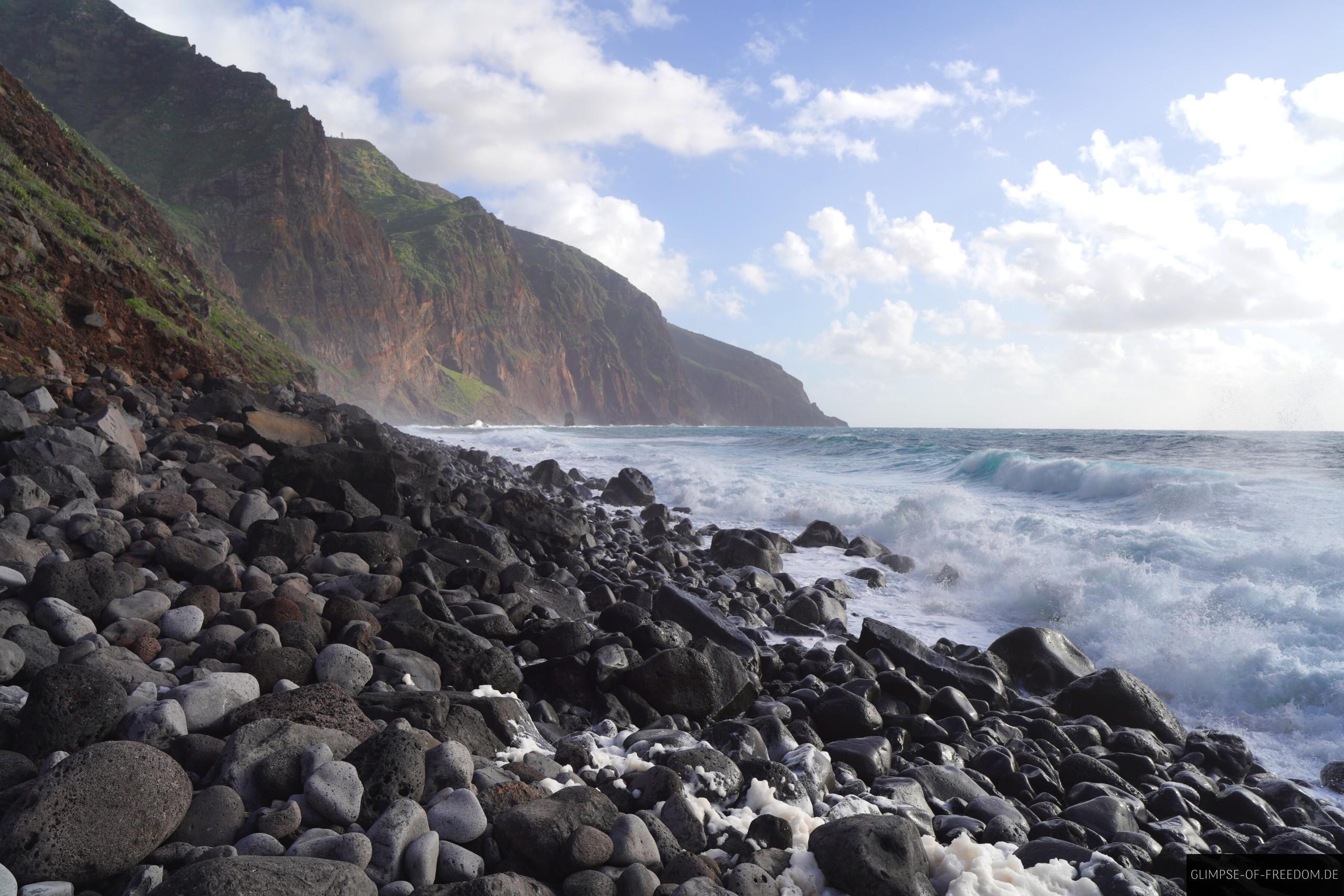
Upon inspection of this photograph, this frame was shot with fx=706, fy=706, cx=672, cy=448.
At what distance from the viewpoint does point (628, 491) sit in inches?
619

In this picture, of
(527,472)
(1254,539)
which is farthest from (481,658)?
(527,472)

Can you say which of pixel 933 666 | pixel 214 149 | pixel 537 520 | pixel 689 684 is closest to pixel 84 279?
pixel 537 520

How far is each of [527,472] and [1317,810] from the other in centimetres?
1700

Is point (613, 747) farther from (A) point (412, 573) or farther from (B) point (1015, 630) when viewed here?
(B) point (1015, 630)

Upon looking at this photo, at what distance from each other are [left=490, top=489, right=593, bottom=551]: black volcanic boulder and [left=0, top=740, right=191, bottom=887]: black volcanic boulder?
19.7 ft

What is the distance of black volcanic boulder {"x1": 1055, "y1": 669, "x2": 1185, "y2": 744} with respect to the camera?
4.91m

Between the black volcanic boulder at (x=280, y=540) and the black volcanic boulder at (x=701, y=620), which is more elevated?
the black volcanic boulder at (x=280, y=540)

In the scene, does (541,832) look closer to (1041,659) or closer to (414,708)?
(414,708)

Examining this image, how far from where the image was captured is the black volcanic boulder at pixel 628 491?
51.0ft

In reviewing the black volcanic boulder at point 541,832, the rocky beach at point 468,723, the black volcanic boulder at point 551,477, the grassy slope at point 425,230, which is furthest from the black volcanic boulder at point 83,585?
the grassy slope at point 425,230

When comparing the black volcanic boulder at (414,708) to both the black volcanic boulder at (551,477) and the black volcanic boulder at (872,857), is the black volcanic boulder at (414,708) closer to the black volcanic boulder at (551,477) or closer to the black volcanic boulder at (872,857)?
the black volcanic boulder at (872,857)

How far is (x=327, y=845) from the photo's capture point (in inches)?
77.4

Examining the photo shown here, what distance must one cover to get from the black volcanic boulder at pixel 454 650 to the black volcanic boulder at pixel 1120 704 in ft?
13.4

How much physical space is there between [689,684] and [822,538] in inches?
291
